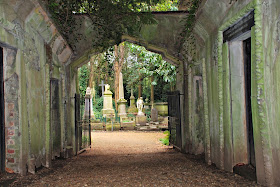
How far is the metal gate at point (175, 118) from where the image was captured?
7.95 m

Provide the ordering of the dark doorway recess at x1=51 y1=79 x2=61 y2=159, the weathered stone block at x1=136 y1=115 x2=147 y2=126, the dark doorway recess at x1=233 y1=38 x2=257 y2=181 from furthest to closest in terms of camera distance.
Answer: the weathered stone block at x1=136 y1=115 x2=147 y2=126 < the dark doorway recess at x1=51 y1=79 x2=61 y2=159 < the dark doorway recess at x1=233 y1=38 x2=257 y2=181

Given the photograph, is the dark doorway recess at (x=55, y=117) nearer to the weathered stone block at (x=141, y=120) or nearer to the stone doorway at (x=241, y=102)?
the stone doorway at (x=241, y=102)

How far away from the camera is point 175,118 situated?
8.13 meters

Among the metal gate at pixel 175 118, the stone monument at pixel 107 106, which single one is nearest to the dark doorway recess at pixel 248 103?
the metal gate at pixel 175 118

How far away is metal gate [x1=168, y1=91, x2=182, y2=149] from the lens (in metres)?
7.95

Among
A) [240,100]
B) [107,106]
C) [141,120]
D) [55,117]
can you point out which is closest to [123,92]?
[107,106]

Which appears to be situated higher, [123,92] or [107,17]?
[107,17]

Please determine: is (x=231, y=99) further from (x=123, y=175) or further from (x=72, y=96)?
(x=72, y=96)

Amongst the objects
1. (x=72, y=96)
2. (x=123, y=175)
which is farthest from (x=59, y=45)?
(x=123, y=175)

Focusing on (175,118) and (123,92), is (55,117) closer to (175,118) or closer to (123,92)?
(175,118)

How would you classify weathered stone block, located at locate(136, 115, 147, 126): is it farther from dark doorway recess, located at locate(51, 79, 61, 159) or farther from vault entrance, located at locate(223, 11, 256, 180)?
vault entrance, located at locate(223, 11, 256, 180)

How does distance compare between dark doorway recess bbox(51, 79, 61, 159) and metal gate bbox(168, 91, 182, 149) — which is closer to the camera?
dark doorway recess bbox(51, 79, 61, 159)

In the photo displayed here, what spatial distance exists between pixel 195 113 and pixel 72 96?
4033mm

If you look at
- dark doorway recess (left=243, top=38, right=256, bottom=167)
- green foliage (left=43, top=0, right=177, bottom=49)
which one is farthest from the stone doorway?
green foliage (left=43, top=0, right=177, bottom=49)
